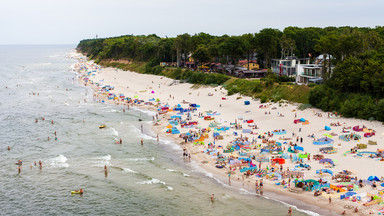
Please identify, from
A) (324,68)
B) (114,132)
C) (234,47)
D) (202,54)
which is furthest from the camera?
(202,54)

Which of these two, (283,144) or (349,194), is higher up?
(283,144)

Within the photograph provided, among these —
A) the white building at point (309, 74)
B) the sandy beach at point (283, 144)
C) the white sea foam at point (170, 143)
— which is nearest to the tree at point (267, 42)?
the sandy beach at point (283, 144)

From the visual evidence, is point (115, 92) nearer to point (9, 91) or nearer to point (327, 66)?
point (9, 91)

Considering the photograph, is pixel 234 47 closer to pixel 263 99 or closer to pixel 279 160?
pixel 263 99

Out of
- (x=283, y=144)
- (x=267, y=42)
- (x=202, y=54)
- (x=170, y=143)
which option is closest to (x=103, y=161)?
(x=170, y=143)

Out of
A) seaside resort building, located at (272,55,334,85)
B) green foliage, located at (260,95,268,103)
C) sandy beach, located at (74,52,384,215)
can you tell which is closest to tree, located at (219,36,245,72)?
seaside resort building, located at (272,55,334,85)

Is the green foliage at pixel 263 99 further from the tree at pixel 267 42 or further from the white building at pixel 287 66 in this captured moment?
the tree at pixel 267 42

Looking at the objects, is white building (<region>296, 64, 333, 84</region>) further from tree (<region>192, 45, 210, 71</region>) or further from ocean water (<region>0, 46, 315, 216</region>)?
tree (<region>192, 45, 210, 71</region>)
